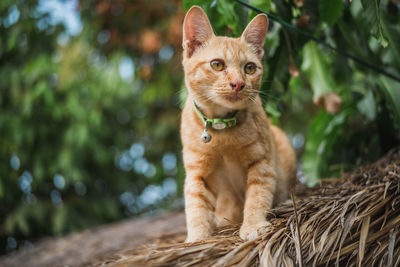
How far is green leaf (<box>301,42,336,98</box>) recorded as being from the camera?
268cm

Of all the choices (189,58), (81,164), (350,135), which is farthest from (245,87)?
(81,164)

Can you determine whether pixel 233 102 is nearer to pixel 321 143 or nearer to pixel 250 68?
pixel 250 68

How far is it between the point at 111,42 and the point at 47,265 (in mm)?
3611

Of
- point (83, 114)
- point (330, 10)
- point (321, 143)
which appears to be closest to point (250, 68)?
point (330, 10)

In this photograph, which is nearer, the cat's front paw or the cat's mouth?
the cat's front paw

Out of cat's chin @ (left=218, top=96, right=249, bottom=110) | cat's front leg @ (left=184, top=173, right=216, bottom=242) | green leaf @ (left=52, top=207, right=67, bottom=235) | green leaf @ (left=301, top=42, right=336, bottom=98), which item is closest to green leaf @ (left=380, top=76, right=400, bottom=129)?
green leaf @ (left=301, top=42, right=336, bottom=98)

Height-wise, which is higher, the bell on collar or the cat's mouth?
the cat's mouth

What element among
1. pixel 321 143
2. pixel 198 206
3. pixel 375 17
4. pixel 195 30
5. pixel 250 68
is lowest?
pixel 198 206

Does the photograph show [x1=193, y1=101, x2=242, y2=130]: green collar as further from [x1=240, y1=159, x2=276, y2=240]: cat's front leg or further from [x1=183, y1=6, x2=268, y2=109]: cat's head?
[x1=240, y1=159, x2=276, y2=240]: cat's front leg

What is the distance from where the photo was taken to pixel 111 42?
546cm

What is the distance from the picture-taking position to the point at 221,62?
70.8 inches

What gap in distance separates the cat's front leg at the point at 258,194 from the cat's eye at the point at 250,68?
46cm

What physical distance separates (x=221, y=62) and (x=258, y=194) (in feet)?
2.25

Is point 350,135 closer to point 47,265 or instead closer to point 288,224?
point 288,224
